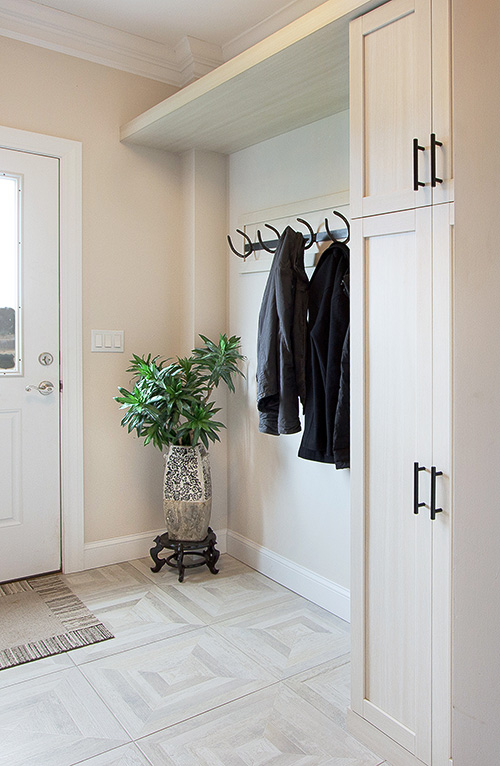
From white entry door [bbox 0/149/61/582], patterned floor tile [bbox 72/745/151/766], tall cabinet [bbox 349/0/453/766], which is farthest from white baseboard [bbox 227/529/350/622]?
patterned floor tile [bbox 72/745/151/766]

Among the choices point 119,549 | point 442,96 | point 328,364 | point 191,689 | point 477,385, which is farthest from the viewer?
point 119,549

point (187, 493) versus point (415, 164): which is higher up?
point (415, 164)

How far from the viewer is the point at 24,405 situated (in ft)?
9.03

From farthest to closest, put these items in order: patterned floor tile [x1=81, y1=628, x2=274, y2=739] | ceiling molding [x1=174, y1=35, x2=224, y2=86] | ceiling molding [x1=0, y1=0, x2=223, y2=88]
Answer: ceiling molding [x1=174, y1=35, x2=224, y2=86] → ceiling molding [x1=0, y1=0, x2=223, y2=88] → patterned floor tile [x1=81, y1=628, x2=274, y2=739]

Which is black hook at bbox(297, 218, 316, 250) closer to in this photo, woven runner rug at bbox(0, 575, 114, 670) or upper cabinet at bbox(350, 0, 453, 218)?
upper cabinet at bbox(350, 0, 453, 218)

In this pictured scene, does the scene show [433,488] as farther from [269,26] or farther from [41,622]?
[269,26]

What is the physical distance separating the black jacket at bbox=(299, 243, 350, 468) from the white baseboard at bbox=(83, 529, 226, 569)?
1169 mm

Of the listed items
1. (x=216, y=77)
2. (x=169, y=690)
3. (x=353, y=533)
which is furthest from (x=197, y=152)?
(x=169, y=690)

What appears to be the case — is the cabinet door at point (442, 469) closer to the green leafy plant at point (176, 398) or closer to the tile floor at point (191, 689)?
the tile floor at point (191, 689)

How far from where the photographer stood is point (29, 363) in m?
2.75

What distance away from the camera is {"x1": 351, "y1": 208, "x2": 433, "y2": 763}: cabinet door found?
4.79 ft

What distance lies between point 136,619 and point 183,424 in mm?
881

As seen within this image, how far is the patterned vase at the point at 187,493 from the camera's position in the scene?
2777 millimetres

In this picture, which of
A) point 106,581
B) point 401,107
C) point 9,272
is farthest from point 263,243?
point 106,581
